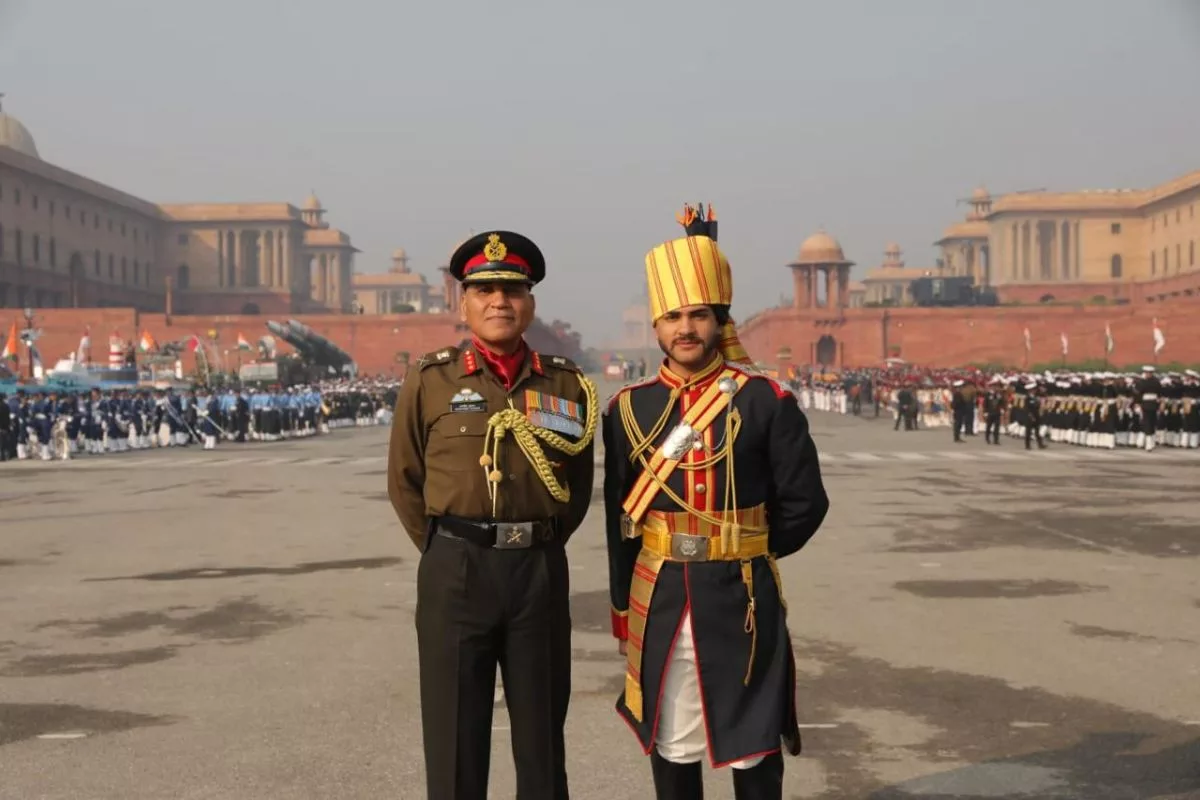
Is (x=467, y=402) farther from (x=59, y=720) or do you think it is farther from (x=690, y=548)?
(x=59, y=720)

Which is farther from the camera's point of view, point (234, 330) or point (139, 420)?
point (234, 330)

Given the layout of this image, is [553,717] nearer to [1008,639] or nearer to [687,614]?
[687,614]

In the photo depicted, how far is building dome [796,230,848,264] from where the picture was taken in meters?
93.1

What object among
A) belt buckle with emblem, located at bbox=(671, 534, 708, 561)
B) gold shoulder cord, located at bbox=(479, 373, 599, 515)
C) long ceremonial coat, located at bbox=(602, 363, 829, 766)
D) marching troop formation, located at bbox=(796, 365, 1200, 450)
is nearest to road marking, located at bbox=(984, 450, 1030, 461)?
marching troop formation, located at bbox=(796, 365, 1200, 450)

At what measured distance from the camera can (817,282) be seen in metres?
94.1

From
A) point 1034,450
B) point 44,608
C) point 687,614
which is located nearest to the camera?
point 687,614

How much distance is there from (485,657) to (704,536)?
0.72 metres

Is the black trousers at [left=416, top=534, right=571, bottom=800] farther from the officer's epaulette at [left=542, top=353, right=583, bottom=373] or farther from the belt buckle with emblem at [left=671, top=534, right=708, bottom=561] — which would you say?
the officer's epaulette at [left=542, top=353, right=583, bottom=373]

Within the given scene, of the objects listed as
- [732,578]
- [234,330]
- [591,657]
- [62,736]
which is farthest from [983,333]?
[732,578]

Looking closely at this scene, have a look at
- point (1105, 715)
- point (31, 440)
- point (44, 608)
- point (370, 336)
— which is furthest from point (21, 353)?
point (1105, 715)

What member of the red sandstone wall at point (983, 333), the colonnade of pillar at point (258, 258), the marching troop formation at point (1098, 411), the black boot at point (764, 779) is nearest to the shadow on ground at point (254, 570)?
the black boot at point (764, 779)

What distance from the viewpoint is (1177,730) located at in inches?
233

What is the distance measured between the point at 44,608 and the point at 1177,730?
7122mm

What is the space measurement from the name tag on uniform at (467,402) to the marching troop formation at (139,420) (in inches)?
1007
